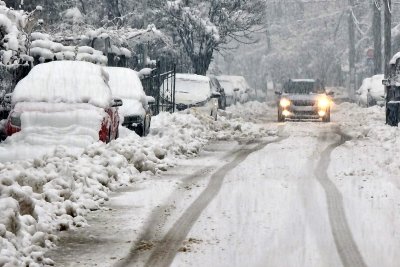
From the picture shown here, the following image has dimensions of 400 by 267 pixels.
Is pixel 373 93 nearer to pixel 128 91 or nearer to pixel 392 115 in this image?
pixel 392 115

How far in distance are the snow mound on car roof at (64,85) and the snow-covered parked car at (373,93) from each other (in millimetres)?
21332

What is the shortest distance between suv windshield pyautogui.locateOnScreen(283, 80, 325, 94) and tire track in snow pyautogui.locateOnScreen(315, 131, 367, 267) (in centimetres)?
1405

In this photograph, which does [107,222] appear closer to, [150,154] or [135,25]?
[150,154]

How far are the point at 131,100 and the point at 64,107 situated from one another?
3.63 metres

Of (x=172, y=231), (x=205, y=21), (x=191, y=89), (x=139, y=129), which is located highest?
(x=205, y=21)

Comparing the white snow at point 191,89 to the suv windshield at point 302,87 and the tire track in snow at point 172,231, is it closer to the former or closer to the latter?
the suv windshield at point 302,87

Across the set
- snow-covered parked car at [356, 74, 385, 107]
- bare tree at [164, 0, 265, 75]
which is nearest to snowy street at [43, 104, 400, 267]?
bare tree at [164, 0, 265, 75]

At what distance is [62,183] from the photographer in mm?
8320

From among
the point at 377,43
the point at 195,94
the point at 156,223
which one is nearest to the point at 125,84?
the point at 195,94

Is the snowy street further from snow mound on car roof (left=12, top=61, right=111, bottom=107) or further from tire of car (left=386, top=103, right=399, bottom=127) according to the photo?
tire of car (left=386, top=103, right=399, bottom=127)

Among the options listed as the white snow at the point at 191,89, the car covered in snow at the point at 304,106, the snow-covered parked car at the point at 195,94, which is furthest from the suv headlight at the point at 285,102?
the white snow at the point at 191,89

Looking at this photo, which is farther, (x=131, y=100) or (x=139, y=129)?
(x=131, y=100)

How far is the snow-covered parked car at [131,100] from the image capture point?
49.5 ft

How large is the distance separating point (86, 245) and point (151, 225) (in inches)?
37.7
